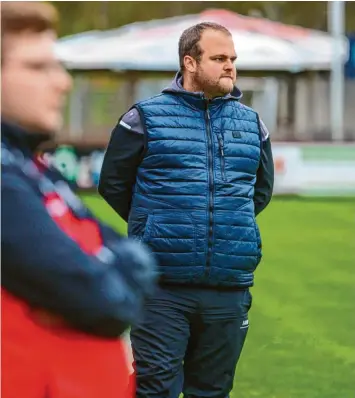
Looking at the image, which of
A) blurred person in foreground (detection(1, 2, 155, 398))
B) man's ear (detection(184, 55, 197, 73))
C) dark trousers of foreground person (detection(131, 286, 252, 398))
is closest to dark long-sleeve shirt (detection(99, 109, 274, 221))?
man's ear (detection(184, 55, 197, 73))

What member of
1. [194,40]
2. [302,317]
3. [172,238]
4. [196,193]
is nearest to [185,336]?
[172,238]

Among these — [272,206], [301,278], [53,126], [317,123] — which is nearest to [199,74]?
[53,126]

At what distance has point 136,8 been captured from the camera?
45.9m

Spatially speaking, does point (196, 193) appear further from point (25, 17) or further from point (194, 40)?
point (25, 17)

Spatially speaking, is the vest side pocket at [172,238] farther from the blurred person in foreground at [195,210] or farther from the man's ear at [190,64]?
the man's ear at [190,64]

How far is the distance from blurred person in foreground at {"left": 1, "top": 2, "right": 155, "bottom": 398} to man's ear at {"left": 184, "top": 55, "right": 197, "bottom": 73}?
1.90 metres

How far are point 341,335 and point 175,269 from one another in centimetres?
356

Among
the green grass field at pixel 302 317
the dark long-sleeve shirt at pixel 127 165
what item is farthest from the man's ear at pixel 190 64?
the green grass field at pixel 302 317

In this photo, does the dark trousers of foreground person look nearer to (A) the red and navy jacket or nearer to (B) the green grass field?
(B) the green grass field

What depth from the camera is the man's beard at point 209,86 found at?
3.67 m

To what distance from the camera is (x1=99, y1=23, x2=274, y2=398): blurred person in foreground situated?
365 centimetres

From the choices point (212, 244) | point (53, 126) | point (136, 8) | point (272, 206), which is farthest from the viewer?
point (136, 8)

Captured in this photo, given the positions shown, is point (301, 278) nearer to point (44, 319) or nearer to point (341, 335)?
point (341, 335)

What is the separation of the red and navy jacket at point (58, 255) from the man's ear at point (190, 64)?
1906 mm
